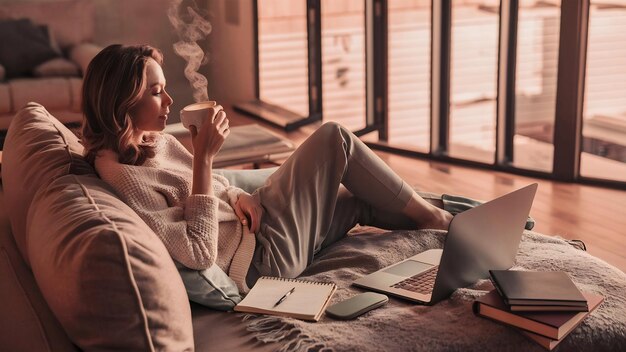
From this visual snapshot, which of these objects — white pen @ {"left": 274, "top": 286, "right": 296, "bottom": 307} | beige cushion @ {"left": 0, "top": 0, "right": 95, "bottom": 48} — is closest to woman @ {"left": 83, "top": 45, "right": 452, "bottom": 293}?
white pen @ {"left": 274, "top": 286, "right": 296, "bottom": 307}

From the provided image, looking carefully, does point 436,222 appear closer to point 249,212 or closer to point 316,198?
point 316,198

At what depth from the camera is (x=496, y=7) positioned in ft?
13.6

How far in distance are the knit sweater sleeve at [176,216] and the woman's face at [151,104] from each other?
17cm

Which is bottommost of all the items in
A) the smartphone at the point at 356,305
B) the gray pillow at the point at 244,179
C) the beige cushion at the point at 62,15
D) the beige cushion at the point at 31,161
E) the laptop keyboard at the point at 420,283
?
the laptop keyboard at the point at 420,283

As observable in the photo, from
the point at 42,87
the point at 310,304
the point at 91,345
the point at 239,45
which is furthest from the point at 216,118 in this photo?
the point at 239,45

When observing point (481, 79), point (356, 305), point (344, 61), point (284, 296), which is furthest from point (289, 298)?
point (344, 61)

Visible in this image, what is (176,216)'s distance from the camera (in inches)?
74.9

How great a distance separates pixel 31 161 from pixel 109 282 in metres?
0.65

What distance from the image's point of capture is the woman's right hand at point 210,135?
2.04 metres

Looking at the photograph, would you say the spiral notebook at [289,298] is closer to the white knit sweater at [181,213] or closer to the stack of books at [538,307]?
the white knit sweater at [181,213]

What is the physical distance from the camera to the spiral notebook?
1795 millimetres

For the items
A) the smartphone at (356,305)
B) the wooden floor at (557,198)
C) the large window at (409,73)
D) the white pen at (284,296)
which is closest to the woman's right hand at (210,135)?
the white pen at (284,296)

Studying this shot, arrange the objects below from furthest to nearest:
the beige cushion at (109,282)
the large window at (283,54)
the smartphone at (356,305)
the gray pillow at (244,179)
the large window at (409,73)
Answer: the large window at (283,54), the large window at (409,73), the gray pillow at (244,179), the smartphone at (356,305), the beige cushion at (109,282)

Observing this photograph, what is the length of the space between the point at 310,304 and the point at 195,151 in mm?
500
